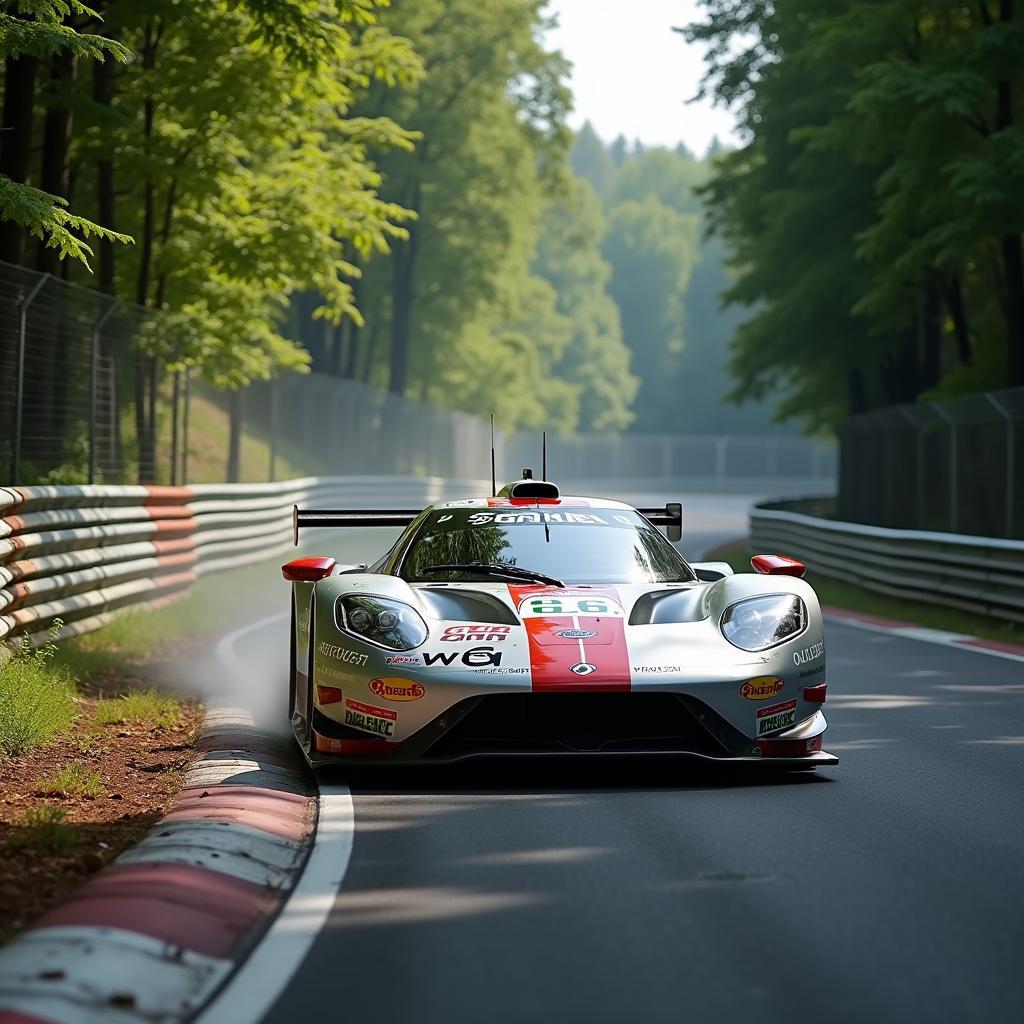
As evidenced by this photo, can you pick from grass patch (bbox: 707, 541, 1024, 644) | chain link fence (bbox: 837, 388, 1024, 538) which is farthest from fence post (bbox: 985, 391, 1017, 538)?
grass patch (bbox: 707, 541, 1024, 644)

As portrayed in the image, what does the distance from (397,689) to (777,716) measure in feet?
5.37

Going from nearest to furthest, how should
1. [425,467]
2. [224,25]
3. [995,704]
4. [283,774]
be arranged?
[283,774], [995,704], [224,25], [425,467]

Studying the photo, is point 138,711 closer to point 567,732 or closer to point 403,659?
point 403,659

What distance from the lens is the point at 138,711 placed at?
1026 centimetres

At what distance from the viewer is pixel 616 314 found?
12381cm

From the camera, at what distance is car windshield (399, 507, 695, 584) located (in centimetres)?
908

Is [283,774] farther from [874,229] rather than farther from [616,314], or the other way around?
[616,314]

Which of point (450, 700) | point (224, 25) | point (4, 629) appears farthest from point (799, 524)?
point (450, 700)

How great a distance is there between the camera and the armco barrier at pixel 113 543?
11449mm

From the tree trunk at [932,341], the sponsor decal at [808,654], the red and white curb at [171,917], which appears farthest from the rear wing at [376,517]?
the tree trunk at [932,341]

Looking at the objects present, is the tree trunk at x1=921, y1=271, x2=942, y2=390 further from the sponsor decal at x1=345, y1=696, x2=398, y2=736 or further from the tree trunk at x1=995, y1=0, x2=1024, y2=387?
the sponsor decal at x1=345, y1=696, x2=398, y2=736

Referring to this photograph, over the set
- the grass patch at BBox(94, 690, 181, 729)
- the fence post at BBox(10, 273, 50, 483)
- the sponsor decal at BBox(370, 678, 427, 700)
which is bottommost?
the grass patch at BBox(94, 690, 181, 729)

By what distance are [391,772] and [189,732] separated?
6.40 ft

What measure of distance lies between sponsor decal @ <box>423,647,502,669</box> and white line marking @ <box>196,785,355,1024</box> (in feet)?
2.64
